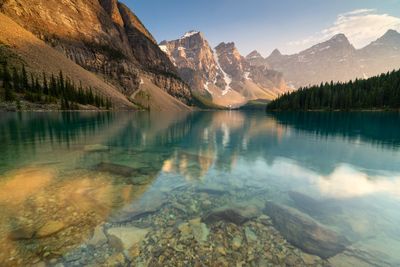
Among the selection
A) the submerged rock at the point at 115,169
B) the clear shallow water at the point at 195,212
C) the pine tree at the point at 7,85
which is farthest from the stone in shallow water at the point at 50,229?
the pine tree at the point at 7,85

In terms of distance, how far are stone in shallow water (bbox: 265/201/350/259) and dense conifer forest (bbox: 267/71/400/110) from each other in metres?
157

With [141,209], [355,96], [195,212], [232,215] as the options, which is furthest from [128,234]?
[355,96]

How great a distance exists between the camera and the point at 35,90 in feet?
357

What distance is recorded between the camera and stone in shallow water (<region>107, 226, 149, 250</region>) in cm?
779

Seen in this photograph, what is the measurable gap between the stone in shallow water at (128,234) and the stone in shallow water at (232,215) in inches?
113

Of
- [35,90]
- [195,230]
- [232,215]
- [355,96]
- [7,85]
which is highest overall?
[7,85]

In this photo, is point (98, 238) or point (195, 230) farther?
point (195, 230)

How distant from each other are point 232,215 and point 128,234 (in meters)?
4.85

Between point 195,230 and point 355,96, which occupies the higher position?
point 355,96

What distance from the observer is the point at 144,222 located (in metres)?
9.32

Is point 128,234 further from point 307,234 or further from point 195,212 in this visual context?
point 307,234

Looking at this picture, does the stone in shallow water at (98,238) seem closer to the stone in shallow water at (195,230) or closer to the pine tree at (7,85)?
the stone in shallow water at (195,230)

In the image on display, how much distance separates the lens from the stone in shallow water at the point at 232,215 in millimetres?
9680

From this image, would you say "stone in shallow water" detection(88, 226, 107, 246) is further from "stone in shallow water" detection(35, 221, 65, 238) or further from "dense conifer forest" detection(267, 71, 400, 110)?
"dense conifer forest" detection(267, 71, 400, 110)
